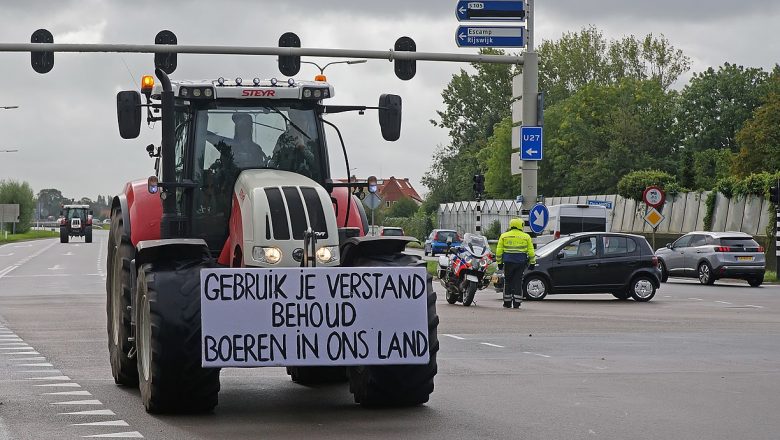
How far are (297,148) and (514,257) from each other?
14.5 metres

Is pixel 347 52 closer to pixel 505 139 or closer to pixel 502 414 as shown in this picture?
pixel 502 414

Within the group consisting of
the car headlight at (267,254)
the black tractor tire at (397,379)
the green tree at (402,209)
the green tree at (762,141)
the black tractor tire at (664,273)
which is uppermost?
the green tree at (762,141)

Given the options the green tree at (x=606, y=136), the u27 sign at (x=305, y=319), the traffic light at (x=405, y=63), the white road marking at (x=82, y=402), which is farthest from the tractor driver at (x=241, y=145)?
the green tree at (x=606, y=136)

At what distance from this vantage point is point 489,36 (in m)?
29.5

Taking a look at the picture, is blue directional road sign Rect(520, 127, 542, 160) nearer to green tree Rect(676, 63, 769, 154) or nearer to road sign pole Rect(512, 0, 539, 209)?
road sign pole Rect(512, 0, 539, 209)

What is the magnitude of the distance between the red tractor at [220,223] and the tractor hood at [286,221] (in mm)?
11

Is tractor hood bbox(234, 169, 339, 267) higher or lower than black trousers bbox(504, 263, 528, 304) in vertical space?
higher

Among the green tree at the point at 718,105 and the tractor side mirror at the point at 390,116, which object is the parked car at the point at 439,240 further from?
the tractor side mirror at the point at 390,116

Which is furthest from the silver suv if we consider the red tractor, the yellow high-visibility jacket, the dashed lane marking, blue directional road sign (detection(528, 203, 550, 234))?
the red tractor

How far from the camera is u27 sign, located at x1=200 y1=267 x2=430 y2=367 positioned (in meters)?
10.1

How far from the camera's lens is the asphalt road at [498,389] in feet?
32.1

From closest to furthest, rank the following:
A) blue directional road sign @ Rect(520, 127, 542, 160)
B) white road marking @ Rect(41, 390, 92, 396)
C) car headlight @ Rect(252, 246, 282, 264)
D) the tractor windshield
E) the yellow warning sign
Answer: car headlight @ Rect(252, 246, 282, 264) < white road marking @ Rect(41, 390, 92, 396) < the tractor windshield < blue directional road sign @ Rect(520, 127, 542, 160) < the yellow warning sign

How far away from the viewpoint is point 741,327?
2119 centimetres

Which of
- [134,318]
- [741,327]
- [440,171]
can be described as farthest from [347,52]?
[440,171]
